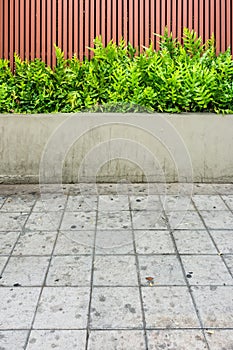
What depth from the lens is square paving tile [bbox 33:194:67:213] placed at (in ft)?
17.0

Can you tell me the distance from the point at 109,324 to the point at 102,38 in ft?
17.4

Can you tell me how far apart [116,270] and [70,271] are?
370 mm

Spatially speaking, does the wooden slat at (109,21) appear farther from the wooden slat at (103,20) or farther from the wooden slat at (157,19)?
the wooden slat at (157,19)

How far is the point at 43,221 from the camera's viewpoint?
189 inches

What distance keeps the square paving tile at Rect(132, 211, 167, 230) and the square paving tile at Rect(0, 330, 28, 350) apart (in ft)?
6.64

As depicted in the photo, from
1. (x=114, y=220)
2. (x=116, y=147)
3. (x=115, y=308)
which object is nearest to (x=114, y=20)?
(x=116, y=147)

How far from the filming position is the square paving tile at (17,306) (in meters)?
2.87

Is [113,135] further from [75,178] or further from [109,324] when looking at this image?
[109,324]

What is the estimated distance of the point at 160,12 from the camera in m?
7.14

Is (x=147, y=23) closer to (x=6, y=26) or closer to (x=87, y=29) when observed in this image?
(x=87, y=29)

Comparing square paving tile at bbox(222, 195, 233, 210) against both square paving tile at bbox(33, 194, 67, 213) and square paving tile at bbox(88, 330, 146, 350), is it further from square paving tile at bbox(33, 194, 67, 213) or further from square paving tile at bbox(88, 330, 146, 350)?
square paving tile at bbox(88, 330, 146, 350)

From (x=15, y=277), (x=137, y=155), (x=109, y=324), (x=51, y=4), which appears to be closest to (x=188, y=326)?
(x=109, y=324)

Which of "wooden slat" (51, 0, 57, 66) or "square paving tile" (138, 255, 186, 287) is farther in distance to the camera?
"wooden slat" (51, 0, 57, 66)

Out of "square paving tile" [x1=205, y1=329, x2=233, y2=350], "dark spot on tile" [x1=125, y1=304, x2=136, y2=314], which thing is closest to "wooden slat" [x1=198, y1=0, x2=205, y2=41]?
"dark spot on tile" [x1=125, y1=304, x2=136, y2=314]
